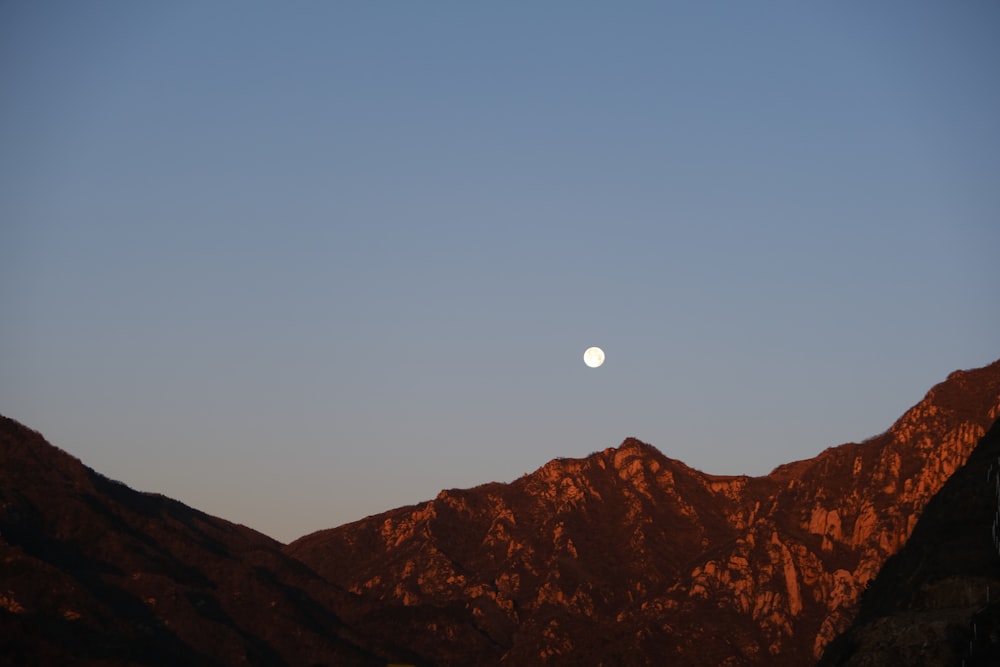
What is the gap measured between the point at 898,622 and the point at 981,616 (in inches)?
675

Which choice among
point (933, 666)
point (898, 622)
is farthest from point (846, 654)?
point (933, 666)

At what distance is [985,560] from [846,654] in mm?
23426

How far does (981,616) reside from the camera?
171750 millimetres

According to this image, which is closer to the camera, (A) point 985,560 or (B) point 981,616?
(B) point 981,616

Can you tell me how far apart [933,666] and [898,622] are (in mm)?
16503

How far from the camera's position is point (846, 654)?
196500mm

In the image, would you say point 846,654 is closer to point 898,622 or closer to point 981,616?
point 898,622

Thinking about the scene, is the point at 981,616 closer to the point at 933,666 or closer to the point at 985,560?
the point at 933,666

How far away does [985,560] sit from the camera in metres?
193

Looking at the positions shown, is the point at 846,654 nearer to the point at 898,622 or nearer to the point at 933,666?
the point at 898,622

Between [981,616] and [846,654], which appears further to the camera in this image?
[846,654]

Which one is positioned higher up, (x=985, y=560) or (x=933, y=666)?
(x=985, y=560)

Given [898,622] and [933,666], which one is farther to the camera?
[898,622]

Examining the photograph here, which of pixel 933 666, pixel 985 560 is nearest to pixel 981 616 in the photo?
pixel 933 666
